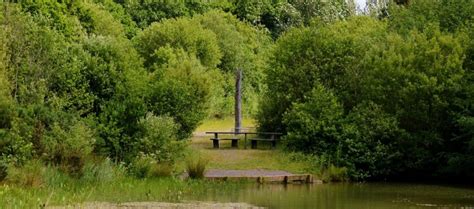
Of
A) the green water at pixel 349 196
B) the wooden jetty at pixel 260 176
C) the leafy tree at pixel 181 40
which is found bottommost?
the green water at pixel 349 196

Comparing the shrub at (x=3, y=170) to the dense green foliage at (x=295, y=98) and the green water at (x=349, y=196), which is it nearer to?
the dense green foliage at (x=295, y=98)

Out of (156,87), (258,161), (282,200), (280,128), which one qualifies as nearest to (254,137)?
(280,128)

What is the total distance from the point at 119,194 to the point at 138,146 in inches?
230

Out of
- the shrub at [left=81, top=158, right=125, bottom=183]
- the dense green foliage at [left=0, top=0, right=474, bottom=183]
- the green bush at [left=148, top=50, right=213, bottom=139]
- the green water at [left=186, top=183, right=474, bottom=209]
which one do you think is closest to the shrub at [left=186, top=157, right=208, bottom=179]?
the dense green foliage at [left=0, top=0, right=474, bottom=183]

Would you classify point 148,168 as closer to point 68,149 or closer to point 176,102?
point 68,149

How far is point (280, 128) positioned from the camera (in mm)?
40281

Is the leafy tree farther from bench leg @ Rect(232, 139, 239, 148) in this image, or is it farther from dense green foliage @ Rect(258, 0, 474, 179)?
dense green foliage @ Rect(258, 0, 474, 179)

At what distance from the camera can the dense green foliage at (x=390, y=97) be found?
32.7m

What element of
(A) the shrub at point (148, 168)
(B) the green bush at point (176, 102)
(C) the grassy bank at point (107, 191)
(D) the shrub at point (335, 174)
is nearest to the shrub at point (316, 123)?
(D) the shrub at point (335, 174)

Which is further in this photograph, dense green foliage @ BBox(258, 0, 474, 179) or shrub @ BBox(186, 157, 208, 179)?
dense green foliage @ BBox(258, 0, 474, 179)

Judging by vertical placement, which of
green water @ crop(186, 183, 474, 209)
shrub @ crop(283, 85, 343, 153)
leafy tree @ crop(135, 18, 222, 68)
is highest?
leafy tree @ crop(135, 18, 222, 68)

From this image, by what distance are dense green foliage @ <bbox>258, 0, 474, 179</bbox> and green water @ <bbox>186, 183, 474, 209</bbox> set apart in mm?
1858

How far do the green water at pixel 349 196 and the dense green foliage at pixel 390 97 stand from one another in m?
1.86

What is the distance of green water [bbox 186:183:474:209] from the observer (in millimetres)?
24922
